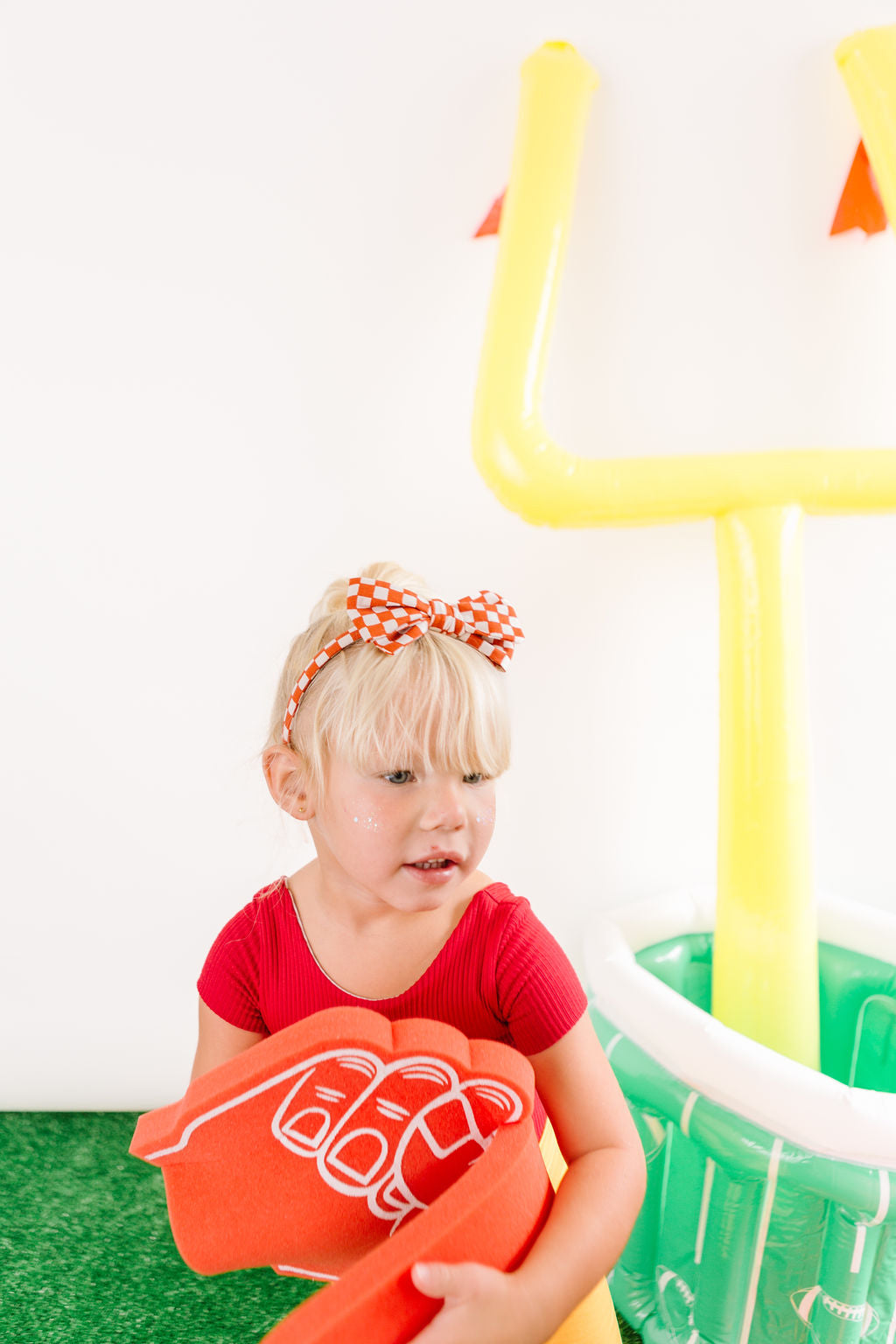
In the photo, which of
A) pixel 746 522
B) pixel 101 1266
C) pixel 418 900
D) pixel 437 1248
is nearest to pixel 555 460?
pixel 746 522

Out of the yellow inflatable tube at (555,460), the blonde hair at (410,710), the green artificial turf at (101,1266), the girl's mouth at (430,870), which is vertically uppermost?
the yellow inflatable tube at (555,460)

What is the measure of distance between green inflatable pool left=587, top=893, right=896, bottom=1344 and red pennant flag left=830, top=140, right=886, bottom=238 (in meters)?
1.02

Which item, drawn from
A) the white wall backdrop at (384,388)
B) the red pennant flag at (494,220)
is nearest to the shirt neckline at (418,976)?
the white wall backdrop at (384,388)

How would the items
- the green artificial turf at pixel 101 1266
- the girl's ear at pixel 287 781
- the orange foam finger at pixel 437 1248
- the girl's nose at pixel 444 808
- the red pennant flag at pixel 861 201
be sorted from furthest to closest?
the red pennant flag at pixel 861 201 < the green artificial turf at pixel 101 1266 < the girl's ear at pixel 287 781 < the girl's nose at pixel 444 808 < the orange foam finger at pixel 437 1248

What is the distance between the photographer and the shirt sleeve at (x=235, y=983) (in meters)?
0.98

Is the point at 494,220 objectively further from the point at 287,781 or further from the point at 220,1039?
the point at 220,1039

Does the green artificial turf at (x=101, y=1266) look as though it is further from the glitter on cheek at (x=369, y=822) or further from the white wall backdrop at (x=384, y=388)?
the glitter on cheek at (x=369, y=822)

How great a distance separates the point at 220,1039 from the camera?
982 millimetres

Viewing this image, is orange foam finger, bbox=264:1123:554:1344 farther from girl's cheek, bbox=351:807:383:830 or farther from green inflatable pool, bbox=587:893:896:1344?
green inflatable pool, bbox=587:893:896:1344

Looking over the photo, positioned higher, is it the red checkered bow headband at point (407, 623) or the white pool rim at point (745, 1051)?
the red checkered bow headband at point (407, 623)

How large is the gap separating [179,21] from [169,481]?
2.04ft

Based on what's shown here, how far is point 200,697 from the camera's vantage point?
5.04 ft

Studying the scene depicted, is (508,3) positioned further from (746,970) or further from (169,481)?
→ (746,970)

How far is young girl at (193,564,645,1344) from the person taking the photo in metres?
0.86
